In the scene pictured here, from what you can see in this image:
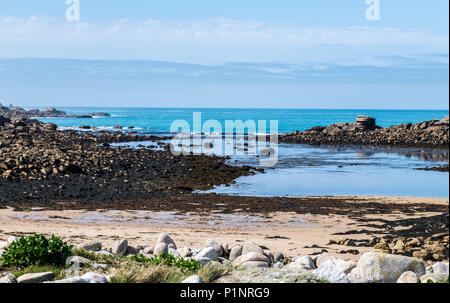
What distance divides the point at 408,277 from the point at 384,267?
496mm

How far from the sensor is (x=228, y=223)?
61.1ft

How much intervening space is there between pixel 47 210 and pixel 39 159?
11.8 metres

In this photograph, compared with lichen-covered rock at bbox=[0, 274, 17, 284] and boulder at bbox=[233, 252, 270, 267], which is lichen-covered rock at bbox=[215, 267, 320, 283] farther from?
lichen-covered rock at bbox=[0, 274, 17, 284]

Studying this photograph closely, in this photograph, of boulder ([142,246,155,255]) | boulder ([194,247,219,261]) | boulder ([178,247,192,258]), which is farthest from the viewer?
boulder ([178,247,192,258])

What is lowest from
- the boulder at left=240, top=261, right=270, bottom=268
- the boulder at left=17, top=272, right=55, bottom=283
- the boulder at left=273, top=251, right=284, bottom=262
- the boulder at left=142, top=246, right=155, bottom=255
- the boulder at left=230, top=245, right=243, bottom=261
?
the boulder at left=273, top=251, right=284, bottom=262

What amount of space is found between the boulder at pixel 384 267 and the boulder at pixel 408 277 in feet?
1.13

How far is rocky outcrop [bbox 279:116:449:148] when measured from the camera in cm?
6357

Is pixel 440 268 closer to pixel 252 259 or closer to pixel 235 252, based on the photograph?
pixel 252 259

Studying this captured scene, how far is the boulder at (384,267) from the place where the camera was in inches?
369

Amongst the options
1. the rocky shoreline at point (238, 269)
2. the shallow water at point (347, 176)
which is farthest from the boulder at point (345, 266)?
the shallow water at point (347, 176)

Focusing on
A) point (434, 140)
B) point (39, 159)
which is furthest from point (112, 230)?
point (434, 140)

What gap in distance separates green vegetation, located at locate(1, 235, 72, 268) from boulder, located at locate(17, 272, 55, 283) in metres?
1.03

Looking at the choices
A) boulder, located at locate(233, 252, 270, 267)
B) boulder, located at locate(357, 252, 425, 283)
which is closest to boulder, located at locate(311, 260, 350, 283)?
boulder, located at locate(357, 252, 425, 283)
